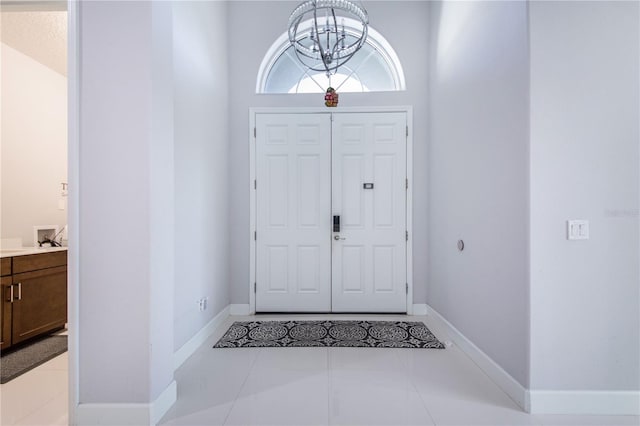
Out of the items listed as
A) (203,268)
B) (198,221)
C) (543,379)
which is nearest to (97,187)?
(198,221)

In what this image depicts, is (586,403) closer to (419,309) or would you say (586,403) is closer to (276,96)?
(419,309)

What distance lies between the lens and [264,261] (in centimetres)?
371

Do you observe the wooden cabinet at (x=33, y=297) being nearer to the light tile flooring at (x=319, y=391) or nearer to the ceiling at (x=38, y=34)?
the light tile flooring at (x=319, y=391)

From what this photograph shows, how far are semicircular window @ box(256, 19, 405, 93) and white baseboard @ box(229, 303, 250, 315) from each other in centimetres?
256

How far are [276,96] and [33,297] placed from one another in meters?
3.14

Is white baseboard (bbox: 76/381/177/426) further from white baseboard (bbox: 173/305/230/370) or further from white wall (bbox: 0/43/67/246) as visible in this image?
white wall (bbox: 0/43/67/246)

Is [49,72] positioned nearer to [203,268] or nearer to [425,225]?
[203,268]

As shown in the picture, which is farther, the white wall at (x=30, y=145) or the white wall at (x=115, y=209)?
the white wall at (x=30, y=145)

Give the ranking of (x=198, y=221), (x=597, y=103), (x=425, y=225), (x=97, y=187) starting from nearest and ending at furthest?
1. (x=97, y=187)
2. (x=597, y=103)
3. (x=198, y=221)
4. (x=425, y=225)

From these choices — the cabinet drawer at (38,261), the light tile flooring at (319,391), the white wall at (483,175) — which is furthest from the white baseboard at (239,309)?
the white wall at (483,175)

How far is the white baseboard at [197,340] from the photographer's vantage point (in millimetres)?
2408

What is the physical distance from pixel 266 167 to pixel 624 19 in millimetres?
3100

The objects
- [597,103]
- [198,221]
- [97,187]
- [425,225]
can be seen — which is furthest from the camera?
[425,225]

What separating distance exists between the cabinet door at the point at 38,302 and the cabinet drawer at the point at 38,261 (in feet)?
0.13
